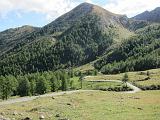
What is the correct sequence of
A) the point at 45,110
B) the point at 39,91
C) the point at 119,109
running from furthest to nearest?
the point at 39,91
the point at 119,109
the point at 45,110

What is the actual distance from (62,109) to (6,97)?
275ft

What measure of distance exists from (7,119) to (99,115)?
1801 centimetres

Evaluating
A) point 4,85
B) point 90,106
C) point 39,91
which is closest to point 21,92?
point 39,91

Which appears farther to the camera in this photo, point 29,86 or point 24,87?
point 24,87

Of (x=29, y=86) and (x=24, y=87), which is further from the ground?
(x=29, y=86)

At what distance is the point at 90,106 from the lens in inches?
3177

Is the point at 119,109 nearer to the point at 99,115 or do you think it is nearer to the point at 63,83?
the point at 99,115

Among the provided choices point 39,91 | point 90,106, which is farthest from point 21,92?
point 90,106

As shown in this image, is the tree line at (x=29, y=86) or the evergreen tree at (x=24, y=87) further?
the evergreen tree at (x=24, y=87)

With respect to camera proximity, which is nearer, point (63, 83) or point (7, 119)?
point (7, 119)

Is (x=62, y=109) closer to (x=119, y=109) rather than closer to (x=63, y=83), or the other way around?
(x=119, y=109)

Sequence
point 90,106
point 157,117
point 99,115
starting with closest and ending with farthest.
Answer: point 157,117 < point 99,115 < point 90,106

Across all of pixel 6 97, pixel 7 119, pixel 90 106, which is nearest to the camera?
pixel 7 119

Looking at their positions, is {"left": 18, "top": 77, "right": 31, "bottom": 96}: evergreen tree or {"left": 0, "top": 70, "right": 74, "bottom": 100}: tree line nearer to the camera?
{"left": 0, "top": 70, "right": 74, "bottom": 100}: tree line
